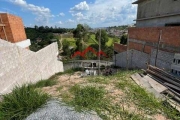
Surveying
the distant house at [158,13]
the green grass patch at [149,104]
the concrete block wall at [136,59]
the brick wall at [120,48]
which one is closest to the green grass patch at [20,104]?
the green grass patch at [149,104]

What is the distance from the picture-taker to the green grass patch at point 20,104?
10.5 ft

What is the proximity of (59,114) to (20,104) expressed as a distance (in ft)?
3.85

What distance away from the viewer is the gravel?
3004 mm

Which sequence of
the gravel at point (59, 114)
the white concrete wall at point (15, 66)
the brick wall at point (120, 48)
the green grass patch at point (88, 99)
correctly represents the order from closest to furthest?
the gravel at point (59, 114)
the green grass patch at point (88, 99)
the white concrete wall at point (15, 66)
the brick wall at point (120, 48)

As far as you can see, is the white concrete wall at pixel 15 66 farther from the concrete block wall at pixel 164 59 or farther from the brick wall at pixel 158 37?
the brick wall at pixel 158 37

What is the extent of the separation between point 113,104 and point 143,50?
7.91 meters

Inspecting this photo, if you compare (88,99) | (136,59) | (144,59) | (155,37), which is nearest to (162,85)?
(88,99)

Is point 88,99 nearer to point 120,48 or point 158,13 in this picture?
point 158,13

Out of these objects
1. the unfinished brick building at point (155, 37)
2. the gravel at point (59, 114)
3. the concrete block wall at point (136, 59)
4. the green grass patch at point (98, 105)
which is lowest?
the concrete block wall at point (136, 59)

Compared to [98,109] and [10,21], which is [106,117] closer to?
[98,109]

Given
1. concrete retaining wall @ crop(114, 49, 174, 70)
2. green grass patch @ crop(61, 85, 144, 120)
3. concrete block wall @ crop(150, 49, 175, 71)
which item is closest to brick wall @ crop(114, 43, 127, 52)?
concrete retaining wall @ crop(114, 49, 174, 70)

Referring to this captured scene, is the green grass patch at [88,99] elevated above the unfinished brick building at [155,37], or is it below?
below

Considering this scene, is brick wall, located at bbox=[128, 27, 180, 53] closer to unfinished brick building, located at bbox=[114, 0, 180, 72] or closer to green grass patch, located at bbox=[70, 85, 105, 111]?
unfinished brick building, located at bbox=[114, 0, 180, 72]

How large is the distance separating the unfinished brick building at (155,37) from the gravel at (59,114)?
19.3 feet
